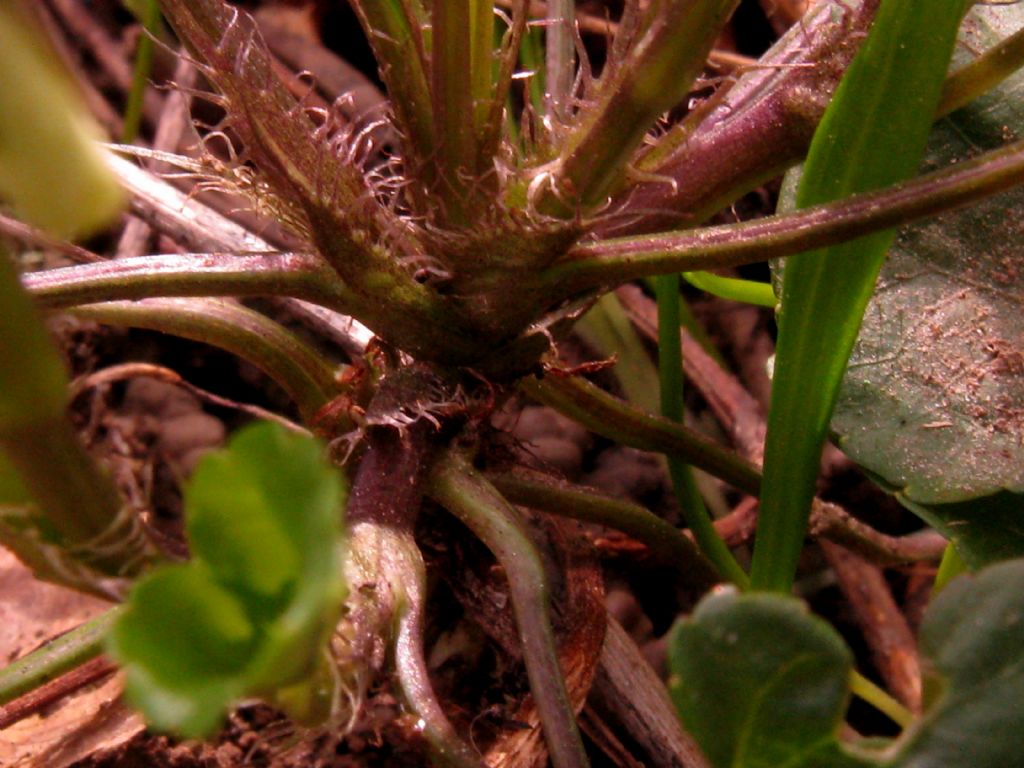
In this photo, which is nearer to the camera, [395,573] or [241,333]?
[395,573]

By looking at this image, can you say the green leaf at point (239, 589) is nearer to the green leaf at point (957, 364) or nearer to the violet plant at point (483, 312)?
the violet plant at point (483, 312)

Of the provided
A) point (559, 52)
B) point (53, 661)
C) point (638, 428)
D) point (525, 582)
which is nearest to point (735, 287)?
point (638, 428)

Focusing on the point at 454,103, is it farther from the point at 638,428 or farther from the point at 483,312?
the point at 638,428

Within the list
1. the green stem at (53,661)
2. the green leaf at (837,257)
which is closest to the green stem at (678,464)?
the green leaf at (837,257)

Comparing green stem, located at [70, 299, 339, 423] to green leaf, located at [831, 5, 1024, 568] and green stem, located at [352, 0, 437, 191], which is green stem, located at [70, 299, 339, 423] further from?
green leaf, located at [831, 5, 1024, 568]

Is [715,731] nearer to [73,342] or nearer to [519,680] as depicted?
[519,680]

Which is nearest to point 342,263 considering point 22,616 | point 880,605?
point 22,616

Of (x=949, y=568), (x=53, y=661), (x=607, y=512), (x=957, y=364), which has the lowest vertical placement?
(x=53, y=661)
